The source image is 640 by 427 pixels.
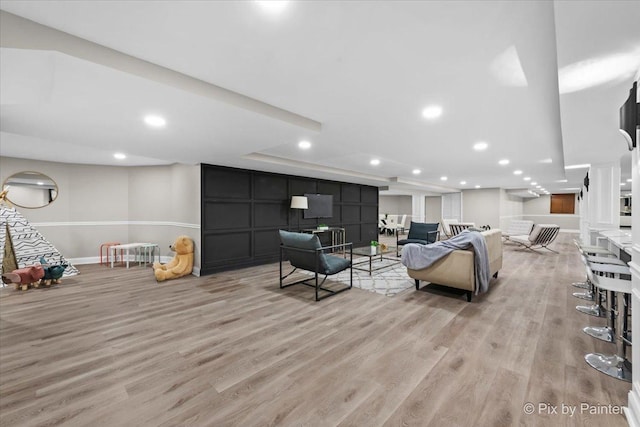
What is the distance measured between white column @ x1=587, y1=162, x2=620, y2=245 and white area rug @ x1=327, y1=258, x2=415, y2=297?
11.2ft

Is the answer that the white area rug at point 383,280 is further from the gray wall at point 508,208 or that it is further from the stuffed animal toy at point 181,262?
the gray wall at point 508,208

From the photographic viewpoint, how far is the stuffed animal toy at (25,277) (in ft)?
12.8

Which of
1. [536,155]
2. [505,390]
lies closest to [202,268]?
[505,390]

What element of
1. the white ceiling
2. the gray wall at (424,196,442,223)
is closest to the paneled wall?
the white ceiling

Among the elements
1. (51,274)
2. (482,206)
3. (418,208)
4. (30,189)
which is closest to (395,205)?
(418,208)

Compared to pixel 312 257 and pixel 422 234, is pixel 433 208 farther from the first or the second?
pixel 312 257

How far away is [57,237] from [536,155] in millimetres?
9658

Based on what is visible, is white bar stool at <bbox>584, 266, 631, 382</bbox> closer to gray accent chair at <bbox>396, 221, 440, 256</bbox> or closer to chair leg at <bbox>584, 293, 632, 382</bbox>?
chair leg at <bbox>584, 293, 632, 382</bbox>

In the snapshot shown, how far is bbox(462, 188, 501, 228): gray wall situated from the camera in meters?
11.2

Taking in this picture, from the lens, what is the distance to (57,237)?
5.62 meters

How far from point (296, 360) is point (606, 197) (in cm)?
608

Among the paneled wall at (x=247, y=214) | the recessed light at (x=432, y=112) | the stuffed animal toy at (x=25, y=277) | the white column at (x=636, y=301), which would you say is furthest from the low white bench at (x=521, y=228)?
the stuffed animal toy at (x=25, y=277)

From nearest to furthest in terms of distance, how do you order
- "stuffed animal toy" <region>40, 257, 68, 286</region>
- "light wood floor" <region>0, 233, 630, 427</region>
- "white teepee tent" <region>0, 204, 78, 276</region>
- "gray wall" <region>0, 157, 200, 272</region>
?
1. "light wood floor" <region>0, 233, 630, 427</region>
2. "stuffed animal toy" <region>40, 257, 68, 286</region>
3. "white teepee tent" <region>0, 204, 78, 276</region>
4. "gray wall" <region>0, 157, 200, 272</region>

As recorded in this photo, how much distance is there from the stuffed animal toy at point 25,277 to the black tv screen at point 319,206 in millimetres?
4939
